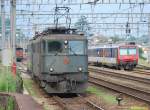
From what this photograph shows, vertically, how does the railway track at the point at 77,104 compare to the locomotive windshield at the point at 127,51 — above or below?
below

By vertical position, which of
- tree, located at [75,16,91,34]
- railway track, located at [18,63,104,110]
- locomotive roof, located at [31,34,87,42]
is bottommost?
railway track, located at [18,63,104,110]

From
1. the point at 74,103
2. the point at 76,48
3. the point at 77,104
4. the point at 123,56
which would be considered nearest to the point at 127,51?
the point at 123,56

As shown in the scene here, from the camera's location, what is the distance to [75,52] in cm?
2159

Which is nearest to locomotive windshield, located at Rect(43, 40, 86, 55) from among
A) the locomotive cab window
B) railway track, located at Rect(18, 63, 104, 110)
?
the locomotive cab window

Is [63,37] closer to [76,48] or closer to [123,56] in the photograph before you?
[76,48]

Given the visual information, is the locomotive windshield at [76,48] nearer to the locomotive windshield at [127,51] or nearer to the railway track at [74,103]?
the railway track at [74,103]

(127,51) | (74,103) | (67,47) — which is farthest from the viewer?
(127,51)

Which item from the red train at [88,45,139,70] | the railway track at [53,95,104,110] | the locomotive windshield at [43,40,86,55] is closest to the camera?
the railway track at [53,95,104,110]

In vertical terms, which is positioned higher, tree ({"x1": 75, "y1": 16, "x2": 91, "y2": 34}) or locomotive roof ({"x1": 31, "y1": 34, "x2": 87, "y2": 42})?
tree ({"x1": 75, "y1": 16, "x2": 91, "y2": 34})

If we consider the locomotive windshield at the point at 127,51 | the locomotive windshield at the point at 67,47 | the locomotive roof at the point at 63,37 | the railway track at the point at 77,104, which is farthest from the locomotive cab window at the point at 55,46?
the locomotive windshield at the point at 127,51

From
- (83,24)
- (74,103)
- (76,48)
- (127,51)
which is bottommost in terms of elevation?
(74,103)

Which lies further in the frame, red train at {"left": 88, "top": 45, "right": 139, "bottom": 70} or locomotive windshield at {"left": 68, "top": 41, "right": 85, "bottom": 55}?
red train at {"left": 88, "top": 45, "right": 139, "bottom": 70}

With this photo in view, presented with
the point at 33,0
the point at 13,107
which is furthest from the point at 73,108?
the point at 33,0

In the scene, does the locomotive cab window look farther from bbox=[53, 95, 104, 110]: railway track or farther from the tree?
the tree
